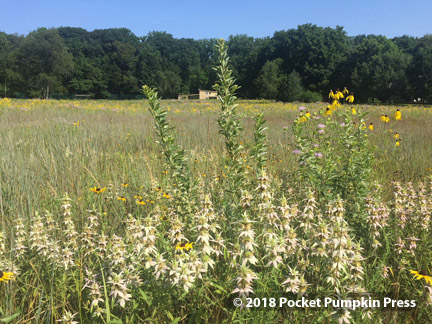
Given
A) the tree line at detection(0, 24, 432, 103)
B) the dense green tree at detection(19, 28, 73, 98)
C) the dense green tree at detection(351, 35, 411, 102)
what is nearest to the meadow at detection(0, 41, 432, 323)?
the tree line at detection(0, 24, 432, 103)

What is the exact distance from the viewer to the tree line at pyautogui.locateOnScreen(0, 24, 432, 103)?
144ft

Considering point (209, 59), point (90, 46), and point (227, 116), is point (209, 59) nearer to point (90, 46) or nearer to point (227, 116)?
point (90, 46)

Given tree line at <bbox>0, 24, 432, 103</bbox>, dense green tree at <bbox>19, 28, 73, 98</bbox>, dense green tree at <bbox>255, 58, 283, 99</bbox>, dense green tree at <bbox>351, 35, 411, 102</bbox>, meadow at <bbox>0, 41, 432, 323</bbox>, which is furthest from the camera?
dense green tree at <bbox>255, 58, 283, 99</bbox>

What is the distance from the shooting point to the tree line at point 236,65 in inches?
1731

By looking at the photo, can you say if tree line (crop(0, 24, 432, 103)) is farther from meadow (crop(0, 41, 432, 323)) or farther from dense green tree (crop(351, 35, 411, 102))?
meadow (crop(0, 41, 432, 323))

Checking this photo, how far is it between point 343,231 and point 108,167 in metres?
3.73

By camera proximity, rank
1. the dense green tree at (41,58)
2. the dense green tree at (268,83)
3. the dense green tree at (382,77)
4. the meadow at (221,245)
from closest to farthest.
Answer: the meadow at (221,245) → the dense green tree at (382,77) → the dense green tree at (41,58) → the dense green tree at (268,83)

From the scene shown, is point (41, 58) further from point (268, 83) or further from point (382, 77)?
point (382, 77)

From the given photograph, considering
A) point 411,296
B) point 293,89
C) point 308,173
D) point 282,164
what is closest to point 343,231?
point 411,296

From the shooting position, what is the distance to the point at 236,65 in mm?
73312

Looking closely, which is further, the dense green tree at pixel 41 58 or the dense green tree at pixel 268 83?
the dense green tree at pixel 268 83

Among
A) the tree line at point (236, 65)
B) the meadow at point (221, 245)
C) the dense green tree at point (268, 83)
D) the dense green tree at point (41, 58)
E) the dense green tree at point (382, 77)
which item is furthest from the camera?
the dense green tree at point (268, 83)

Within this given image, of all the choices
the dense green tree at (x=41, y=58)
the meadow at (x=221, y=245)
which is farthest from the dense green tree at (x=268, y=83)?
the meadow at (x=221, y=245)

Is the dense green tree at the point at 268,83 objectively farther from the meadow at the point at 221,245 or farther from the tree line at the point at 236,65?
the meadow at the point at 221,245
